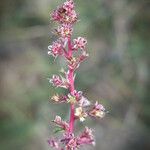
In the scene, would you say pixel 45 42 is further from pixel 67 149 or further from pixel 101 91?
pixel 67 149

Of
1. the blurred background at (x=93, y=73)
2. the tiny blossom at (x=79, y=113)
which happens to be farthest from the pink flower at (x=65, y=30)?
the blurred background at (x=93, y=73)

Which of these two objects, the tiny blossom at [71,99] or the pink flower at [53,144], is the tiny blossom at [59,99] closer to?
the tiny blossom at [71,99]

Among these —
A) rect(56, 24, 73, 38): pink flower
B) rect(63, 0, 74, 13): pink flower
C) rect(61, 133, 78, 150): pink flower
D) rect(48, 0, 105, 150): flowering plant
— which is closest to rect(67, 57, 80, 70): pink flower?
rect(48, 0, 105, 150): flowering plant

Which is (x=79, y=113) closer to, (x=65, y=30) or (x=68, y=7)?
(x=65, y=30)

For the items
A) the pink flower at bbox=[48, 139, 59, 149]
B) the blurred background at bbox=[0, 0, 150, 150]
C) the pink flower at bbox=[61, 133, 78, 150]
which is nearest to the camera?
the pink flower at bbox=[61, 133, 78, 150]

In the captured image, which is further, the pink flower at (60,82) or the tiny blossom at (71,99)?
the pink flower at (60,82)

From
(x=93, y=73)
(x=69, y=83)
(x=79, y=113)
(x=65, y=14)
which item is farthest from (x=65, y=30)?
(x=93, y=73)

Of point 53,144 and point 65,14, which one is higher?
point 65,14

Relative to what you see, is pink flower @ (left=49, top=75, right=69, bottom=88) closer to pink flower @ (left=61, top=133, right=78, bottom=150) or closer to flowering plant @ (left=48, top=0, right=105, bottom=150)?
flowering plant @ (left=48, top=0, right=105, bottom=150)
